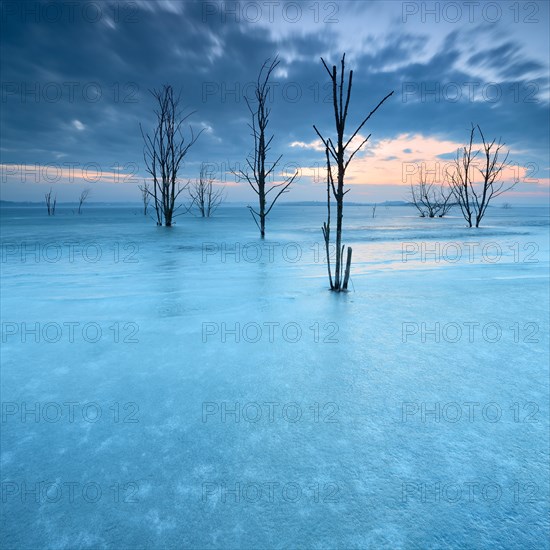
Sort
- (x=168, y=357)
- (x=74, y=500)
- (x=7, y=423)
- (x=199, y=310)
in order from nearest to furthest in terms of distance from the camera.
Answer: (x=74, y=500), (x=7, y=423), (x=168, y=357), (x=199, y=310)

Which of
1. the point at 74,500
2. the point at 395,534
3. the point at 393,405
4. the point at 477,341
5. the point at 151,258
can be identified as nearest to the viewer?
the point at 395,534

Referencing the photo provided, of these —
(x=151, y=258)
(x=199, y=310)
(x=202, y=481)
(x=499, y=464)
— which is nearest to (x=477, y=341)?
(x=499, y=464)

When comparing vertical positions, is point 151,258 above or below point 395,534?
above

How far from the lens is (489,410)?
1.91 m

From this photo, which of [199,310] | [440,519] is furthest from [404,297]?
[440,519]

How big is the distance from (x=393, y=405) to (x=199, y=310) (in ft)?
8.27

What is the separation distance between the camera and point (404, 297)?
451cm

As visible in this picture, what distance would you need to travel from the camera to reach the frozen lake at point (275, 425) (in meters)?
1.25

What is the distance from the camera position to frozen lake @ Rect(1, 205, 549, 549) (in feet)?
4.09

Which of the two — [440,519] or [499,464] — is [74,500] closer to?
[440,519]

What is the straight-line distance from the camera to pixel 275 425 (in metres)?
1.80

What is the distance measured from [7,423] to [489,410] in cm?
262

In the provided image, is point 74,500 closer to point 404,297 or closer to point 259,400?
point 259,400

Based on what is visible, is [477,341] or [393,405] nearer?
[393,405]
